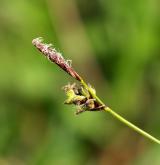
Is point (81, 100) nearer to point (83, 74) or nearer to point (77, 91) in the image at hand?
point (77, 91)

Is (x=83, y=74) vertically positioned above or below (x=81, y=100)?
below

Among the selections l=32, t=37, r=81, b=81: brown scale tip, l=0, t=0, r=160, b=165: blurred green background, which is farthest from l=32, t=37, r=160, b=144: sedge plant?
l=0, t=0, r=160, b=165: blurred green background

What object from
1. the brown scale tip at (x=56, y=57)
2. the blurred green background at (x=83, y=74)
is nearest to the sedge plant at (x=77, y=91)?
the brown scale tip at (x=56, y=57)

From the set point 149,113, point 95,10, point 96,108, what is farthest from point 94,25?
point 96,108

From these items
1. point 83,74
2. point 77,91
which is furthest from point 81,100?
point 83,74

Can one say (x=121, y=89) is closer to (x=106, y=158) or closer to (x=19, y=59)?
(x=106, y=158)

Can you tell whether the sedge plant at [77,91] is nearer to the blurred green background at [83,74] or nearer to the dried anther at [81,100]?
the dried anther at [81,100]
